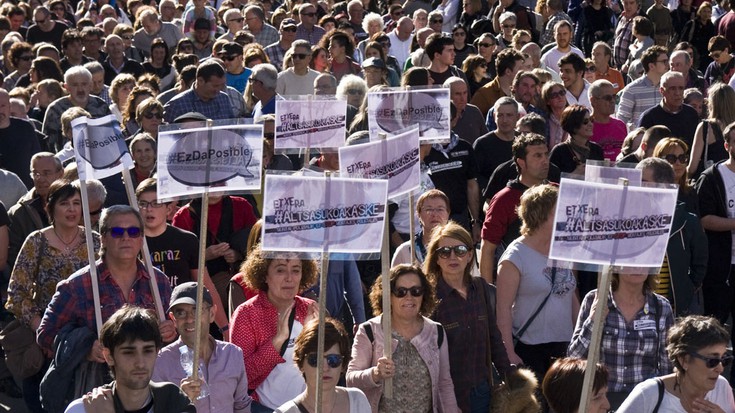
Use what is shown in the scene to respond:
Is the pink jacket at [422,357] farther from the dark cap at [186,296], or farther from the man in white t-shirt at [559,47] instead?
the man in white t-shirt at [559,47]

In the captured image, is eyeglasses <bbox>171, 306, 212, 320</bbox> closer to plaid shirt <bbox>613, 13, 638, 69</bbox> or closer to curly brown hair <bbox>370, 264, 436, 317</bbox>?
curly brown hair <bbox>370, 264, 436, 317</bbox>

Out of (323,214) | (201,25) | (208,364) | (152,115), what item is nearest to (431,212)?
(323,214)

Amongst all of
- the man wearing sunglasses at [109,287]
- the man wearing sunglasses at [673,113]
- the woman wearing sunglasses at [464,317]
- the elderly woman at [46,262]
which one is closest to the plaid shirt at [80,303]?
the man wearing sunglasses at [109,287]

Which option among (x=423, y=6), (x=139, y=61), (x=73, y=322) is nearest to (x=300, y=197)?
(x=73, y=322)

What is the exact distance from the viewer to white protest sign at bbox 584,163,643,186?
6.61 m

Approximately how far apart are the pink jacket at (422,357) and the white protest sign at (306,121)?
9.69 feet

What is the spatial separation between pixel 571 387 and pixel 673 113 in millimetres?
6133

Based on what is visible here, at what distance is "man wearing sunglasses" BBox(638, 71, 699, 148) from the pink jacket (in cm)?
533

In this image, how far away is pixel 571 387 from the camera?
6.52 m

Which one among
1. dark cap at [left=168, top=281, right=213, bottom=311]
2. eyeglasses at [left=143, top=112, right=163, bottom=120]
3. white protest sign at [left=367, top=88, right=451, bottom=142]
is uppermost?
white protest sign at [left=367, top=88, right=451, bottom=142]

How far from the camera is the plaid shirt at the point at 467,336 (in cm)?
762

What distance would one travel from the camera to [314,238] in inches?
268

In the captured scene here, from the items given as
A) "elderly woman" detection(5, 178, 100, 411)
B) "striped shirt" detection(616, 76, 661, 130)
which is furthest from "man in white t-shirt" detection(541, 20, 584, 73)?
"elderly woman" detection(5, 178, 100, 411)

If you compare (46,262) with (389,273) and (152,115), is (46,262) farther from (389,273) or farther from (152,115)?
(152,115)
